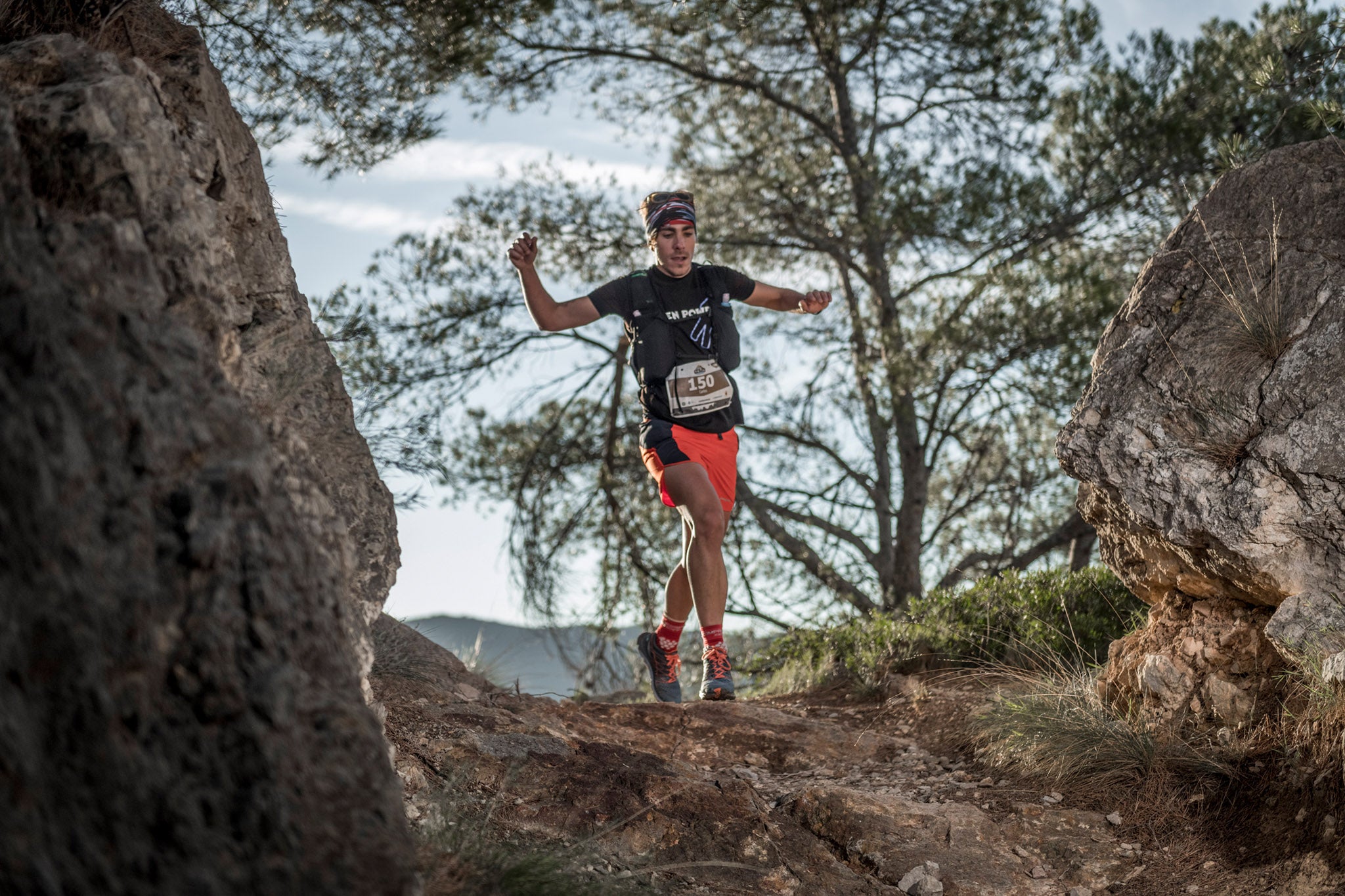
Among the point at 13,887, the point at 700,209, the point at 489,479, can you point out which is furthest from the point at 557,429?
the point at 13,887

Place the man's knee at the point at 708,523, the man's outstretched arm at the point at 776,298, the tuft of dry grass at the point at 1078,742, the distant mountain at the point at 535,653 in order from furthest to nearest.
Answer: the distant mountain at the point at 535,653 → the man's outstretched arm at the point at 776,298 → the man's knee at the point at 708,523 → the tuft of dry grass at the point at 1078,742

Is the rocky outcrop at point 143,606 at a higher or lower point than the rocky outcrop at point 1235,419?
lower

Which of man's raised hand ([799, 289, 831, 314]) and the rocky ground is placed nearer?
the rocky ground

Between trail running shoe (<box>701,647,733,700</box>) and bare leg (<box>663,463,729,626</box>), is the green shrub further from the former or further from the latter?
bare leg (<box>663,463,729,626</box>)

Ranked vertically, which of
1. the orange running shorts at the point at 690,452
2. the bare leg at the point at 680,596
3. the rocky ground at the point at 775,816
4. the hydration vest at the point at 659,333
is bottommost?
the rocky ground at the point at 775,816

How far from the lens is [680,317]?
481cm

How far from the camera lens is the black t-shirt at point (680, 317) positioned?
4770 mm

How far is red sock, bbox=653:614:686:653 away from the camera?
509 centimetres

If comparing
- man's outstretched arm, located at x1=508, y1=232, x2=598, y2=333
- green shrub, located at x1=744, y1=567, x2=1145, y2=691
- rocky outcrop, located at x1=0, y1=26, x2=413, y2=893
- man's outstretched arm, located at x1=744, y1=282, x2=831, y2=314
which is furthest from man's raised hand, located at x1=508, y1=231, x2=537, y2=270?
green shrub, located at x1=744, y1=567, x2=1145, y2=691

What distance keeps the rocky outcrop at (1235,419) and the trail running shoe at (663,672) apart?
2139mm

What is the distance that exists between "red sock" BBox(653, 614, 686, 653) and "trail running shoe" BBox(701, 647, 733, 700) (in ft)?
0.64

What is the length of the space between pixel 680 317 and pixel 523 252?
0.93 meters

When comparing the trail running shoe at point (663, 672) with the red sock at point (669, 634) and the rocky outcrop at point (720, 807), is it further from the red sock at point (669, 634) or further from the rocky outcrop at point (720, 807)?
the rocky outcrop at point (720, 807)

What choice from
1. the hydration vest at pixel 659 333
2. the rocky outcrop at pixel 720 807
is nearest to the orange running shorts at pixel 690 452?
the hydration vest at pixel 659 333
